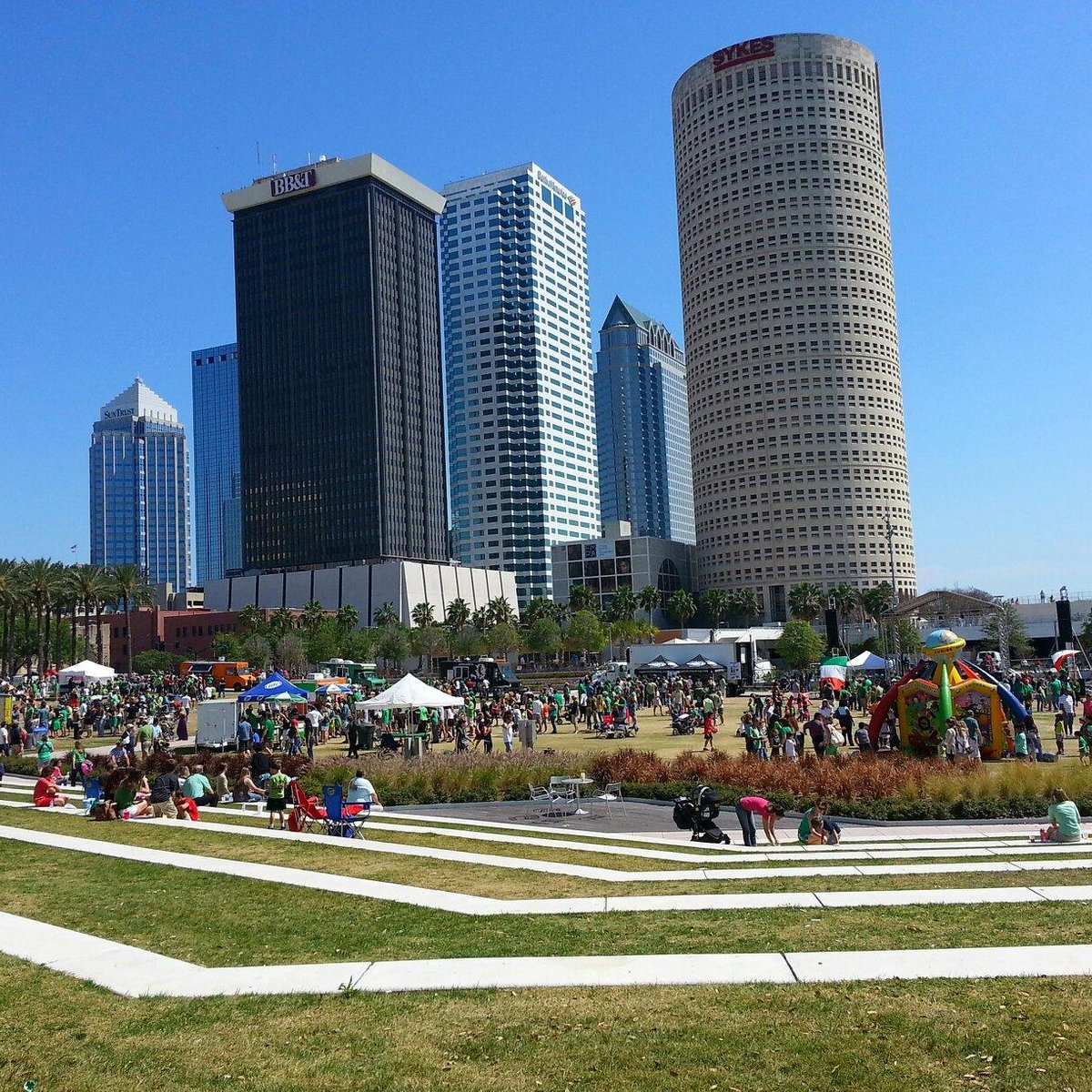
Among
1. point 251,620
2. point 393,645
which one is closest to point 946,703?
point 393,645

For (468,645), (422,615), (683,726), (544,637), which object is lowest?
(683,726)

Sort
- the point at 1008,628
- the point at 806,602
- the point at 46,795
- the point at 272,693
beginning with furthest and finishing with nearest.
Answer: the point at 806,602, the point at 1008,628, the point at 272,693, the point at 46,795

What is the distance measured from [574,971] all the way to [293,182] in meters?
206

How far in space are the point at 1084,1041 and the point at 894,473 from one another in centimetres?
17114

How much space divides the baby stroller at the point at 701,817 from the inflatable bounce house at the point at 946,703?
1243cm

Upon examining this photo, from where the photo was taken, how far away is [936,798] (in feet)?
72.6

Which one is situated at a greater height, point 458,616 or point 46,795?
point 458,616

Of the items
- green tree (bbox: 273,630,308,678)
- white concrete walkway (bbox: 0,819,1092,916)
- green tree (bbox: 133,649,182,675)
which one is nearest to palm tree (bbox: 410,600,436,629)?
green tree (bbox: 273,630,308,678)

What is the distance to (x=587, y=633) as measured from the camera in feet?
383

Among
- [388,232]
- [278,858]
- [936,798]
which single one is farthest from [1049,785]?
[388,232]

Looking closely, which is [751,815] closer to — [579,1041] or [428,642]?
[579,1041]

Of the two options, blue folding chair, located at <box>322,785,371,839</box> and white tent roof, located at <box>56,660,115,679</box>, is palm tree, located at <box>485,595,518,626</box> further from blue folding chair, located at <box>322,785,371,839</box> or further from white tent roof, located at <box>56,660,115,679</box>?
blue folding chair, located at <box>322,785,371,839</box>

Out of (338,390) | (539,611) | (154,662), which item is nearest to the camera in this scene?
(154,662)

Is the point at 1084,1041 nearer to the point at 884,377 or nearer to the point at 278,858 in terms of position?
the point at 278,858
